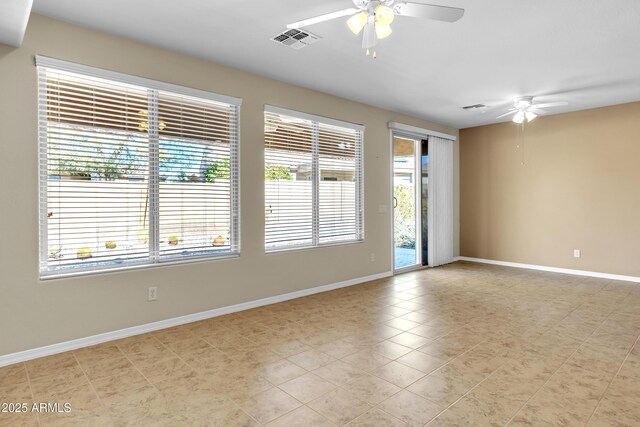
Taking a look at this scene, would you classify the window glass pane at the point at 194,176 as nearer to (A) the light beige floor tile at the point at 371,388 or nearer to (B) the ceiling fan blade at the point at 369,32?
(B) the ceiling fan blade at the point at 369,32

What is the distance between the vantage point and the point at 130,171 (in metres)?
3.39

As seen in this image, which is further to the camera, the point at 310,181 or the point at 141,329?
the point at 310,181

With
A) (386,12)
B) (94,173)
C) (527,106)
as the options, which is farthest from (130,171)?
(527,106)

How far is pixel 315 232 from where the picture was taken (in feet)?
16.4

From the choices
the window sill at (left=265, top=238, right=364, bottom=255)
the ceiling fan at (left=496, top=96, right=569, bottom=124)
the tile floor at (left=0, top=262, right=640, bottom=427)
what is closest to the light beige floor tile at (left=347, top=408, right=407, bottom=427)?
the tile floor at (left=0, top=262, right=640, bottom=427)

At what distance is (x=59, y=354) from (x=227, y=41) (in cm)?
309

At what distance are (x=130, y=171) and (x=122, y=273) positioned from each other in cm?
95

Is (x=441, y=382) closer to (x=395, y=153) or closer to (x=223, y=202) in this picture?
(x=223, y=202)

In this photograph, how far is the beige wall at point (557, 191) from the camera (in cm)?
561

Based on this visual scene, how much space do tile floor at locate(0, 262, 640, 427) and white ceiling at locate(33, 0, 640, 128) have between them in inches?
108

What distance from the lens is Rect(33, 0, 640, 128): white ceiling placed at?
9.25 ft

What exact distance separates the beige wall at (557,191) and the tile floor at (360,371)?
1.93 meters

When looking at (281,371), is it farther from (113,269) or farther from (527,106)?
(527,106)

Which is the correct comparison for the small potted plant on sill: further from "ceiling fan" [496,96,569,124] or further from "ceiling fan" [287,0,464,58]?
"ceiling fan" [496,96,569,124]
